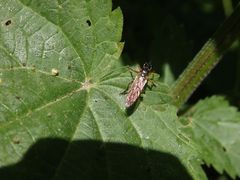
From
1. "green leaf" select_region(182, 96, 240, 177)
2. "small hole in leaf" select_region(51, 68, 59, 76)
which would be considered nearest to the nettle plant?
"small hole in leaf" select_region(51, 68, 59, 76)

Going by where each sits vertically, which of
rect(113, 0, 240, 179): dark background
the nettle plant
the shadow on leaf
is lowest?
the shadow on leaf

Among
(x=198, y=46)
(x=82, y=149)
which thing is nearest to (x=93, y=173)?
(x=82, y=149)

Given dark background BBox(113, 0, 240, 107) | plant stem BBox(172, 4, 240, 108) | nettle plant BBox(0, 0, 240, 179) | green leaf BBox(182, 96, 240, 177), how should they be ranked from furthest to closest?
dark background BBox(113, 0, 240, 107) → green leaf BBox(182, 96, 240, 177) → plant stem BBox(172, 4, 240, 108) → nettle plant BBox(0, 0, 240, 179)

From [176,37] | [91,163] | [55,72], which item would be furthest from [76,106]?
[176,37]

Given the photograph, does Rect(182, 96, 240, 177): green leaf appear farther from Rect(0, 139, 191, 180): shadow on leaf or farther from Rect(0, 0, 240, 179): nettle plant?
Rect(0, 139, 191, 180): shadow on leaf

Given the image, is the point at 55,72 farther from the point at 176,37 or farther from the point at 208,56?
the point at 176,37

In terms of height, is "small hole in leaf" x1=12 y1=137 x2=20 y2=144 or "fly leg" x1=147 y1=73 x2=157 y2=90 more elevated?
"fly leg" x1=147 y1=73 x2=157 y2=90
